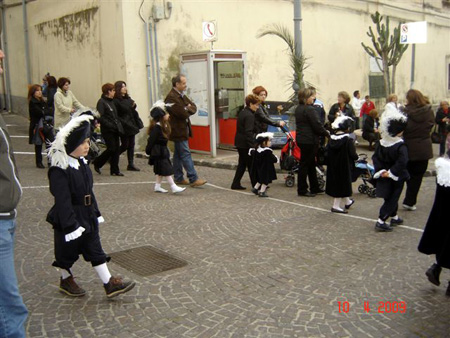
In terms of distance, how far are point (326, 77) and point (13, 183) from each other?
55.8ft

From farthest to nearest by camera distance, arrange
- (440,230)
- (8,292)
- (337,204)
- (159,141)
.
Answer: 1. (159,141)
2. (337,204)
3. (440,230)
4. (8,292)

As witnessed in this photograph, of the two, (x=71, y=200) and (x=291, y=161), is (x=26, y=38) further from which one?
(x=71, y=200)

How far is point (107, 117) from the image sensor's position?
10.8 meters

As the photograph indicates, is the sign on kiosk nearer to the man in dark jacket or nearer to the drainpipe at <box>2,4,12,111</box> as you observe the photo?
the man in dark jacket

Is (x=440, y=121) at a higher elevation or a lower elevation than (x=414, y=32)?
lower

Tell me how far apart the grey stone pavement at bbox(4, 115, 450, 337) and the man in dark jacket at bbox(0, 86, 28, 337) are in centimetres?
92

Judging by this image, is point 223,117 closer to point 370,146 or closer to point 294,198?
point 370,146

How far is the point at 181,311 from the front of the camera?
14.6ft

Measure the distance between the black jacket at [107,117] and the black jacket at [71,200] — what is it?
6213 mm

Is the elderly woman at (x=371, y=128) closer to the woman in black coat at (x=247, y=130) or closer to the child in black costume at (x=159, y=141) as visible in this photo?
the woman in black coat at (x=247, y=130)

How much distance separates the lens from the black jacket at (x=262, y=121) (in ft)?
30.8

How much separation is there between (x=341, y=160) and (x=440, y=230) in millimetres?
2900

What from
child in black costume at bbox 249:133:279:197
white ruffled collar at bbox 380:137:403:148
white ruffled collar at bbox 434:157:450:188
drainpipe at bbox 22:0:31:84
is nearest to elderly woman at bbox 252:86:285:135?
child in black costume at bbox 249:133:279:197

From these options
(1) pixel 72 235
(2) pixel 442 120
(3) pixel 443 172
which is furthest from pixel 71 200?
(2) pixel 442 120
